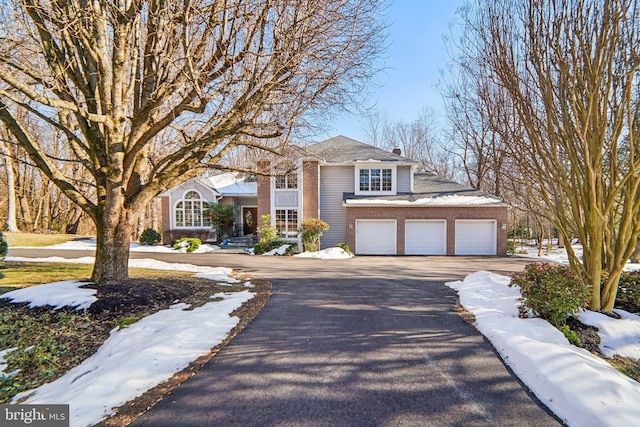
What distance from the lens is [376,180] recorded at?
18.3 meters

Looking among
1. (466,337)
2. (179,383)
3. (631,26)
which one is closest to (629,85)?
(631,26)

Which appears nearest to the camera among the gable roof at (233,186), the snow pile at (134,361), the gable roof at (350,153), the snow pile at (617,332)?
the snow pile at (134,361)

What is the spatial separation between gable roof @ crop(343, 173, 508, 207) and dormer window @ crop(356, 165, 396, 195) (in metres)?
0.55

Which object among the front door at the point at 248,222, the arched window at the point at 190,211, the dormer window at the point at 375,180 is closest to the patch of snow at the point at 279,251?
the dormer window at the point at 375,180

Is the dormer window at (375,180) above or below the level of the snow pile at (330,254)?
above

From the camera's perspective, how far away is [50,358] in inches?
165

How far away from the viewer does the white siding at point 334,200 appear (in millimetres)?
18500

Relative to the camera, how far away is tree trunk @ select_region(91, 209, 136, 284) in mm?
6582

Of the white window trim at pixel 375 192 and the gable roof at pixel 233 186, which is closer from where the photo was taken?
the white window trim at pixel 375 192

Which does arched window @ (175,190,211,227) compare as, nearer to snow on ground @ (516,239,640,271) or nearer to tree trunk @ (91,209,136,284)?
tree trunk @ (91,209,136,284)

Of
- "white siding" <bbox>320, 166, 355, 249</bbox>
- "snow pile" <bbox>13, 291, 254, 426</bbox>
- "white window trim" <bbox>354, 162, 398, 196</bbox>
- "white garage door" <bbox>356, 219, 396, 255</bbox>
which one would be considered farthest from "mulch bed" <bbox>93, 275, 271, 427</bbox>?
"white window trim" <bbox>354, 162, 398, 196</bbox>

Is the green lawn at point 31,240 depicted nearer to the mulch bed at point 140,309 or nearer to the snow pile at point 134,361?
the mulch bed at point 140,309

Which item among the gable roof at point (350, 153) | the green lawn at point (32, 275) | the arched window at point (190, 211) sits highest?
the gable roof at point (350, 153)

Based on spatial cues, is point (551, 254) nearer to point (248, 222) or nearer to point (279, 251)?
point (279, 251)
